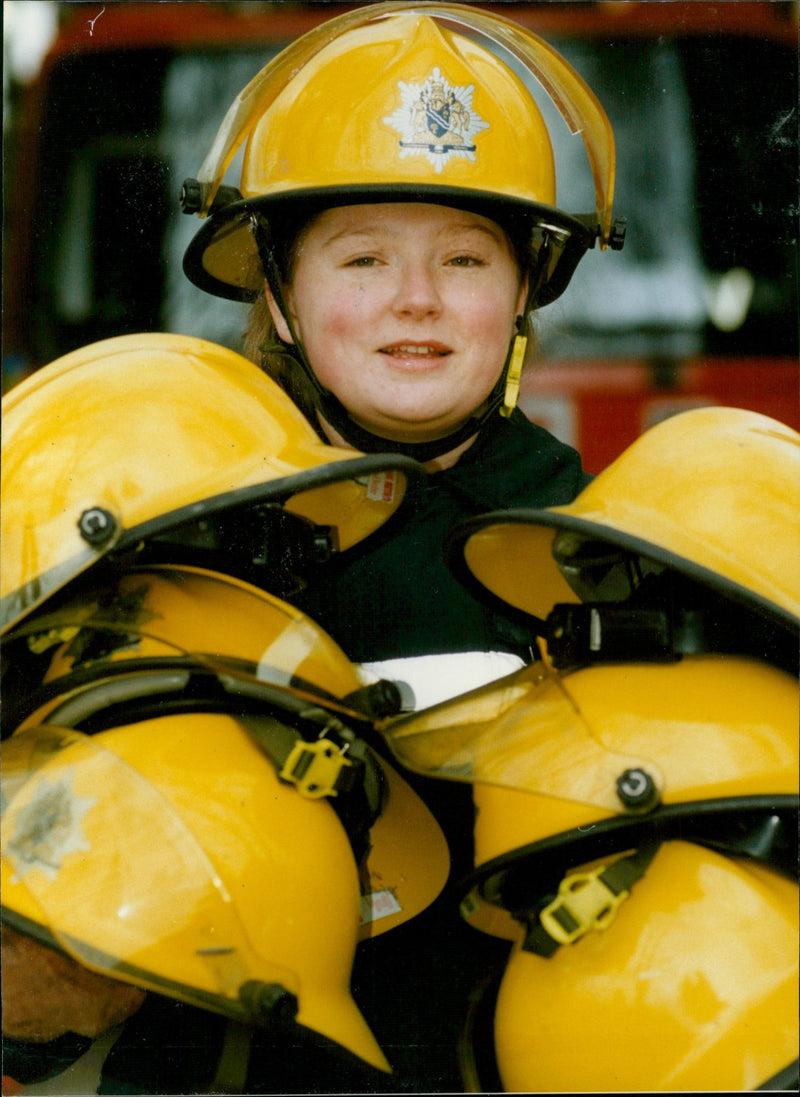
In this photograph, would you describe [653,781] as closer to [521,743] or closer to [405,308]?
[521,743]

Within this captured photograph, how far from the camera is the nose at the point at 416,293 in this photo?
6.08 ft

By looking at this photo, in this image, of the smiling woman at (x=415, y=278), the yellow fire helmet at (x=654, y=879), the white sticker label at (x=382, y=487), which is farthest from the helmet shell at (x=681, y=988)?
the white sticker label at (x=382, y=487)

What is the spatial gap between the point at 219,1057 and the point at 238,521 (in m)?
0.65

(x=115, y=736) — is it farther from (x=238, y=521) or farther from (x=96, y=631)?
(x=238, y=521)

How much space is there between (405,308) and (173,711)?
2.43ft

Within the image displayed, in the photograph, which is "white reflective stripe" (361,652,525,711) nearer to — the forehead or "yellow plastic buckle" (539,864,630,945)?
"yellow plastic buckle" (539,864,630,945)

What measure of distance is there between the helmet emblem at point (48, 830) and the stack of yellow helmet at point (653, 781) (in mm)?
388

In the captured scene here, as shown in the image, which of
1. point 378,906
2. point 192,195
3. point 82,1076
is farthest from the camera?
point 192,195

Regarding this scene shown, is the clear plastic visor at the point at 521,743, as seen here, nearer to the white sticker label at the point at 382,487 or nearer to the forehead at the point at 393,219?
the white sticker label at the point at 382,487

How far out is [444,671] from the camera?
72.7 inches

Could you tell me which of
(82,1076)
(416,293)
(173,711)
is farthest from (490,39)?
(82,1076)

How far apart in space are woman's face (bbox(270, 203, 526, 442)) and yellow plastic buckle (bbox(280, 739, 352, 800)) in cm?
66

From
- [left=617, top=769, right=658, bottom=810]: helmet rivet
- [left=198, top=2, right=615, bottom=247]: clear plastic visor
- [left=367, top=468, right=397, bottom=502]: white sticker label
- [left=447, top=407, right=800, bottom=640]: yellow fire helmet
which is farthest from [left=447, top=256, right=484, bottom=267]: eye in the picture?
[left=617, top=769, right=658, bottom=810]: helmet rivet

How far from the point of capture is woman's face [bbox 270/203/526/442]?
6.17ft
